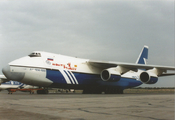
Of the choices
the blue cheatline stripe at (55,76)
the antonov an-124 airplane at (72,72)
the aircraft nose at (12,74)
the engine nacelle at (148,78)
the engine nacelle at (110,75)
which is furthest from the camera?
the engine nacelle at (148,78)

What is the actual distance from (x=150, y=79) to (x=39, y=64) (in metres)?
12.1

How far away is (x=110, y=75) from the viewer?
76.0 ft

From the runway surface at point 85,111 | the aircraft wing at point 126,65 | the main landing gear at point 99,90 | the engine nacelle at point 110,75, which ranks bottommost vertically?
the main landing gear at point 99,90

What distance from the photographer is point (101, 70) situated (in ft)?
86.2

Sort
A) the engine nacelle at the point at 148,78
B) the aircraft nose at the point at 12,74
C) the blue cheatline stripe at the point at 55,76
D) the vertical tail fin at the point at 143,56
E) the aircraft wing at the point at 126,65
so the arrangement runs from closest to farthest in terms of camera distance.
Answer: the aircraft nose at the point at 12,74, the blue cheatline stripe at the point at 55,76, the engine nacelle at the point at 148,78, the aircraft wing at the point at 126,65, the vertical tail fin at the point at 143,56

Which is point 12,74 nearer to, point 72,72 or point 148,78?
point 72,72

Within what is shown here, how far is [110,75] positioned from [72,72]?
405 cm

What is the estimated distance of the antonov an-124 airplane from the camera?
20078 mm

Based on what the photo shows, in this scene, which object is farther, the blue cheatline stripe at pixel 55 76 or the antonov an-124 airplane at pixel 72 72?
the blue cheatline stripe at pixel 55 76

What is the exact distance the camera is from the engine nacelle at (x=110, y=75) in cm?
2327

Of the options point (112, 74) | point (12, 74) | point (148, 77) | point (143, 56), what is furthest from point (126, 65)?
point (12, 74)

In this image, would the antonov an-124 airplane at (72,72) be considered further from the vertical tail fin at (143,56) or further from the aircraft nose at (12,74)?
the vertical tail fin at (143,56)

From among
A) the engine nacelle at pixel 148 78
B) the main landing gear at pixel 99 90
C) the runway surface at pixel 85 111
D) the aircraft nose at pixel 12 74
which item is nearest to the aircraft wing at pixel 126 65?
the engine nacelle at pixel 148 78

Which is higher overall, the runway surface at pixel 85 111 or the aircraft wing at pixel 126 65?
the aircraft wing at pixel 126 65
